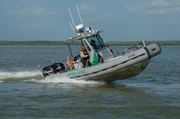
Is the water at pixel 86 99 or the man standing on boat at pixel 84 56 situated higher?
the man standing on boat at pixel 84 56

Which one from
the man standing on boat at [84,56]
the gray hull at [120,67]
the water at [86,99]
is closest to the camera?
the water at [86,99]

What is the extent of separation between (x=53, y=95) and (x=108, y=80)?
414cm

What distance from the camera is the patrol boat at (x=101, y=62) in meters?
17.2

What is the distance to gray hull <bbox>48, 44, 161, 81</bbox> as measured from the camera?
17.1 meters

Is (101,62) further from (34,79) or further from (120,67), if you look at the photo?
(34,79)

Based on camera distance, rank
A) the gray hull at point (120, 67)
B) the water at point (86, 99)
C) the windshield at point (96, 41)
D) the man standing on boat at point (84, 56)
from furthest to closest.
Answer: the windshield at point (96, 41) < the man standing on boat at point (84, 56) < the gray hull at point (120, 67) < the water at point (86, 99)

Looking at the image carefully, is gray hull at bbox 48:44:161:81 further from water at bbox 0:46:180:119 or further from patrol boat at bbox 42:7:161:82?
water at bbox 0:46:180:119

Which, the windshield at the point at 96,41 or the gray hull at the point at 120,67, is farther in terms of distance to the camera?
the windshield at the point at 96,41

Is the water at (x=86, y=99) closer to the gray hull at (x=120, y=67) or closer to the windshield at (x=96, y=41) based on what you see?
the gray hull at (x=120, y=67)

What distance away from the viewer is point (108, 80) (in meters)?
18.7

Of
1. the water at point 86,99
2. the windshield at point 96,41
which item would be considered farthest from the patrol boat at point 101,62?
the water at point 86,99

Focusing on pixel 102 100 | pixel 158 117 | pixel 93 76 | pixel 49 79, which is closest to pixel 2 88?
pixel 49 79

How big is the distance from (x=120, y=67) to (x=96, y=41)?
→ 204 centimetres

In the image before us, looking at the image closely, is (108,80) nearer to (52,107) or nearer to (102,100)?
(102,100)
